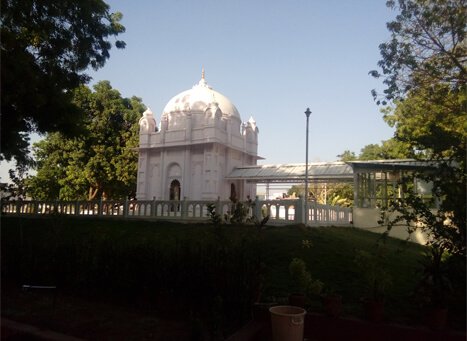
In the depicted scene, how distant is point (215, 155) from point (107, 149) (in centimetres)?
1022

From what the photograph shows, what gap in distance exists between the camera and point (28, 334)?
4426mm

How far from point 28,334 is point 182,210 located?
9.56 metres

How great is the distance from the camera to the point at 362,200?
16766mm

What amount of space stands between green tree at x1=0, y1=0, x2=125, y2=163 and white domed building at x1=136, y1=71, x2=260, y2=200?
11.6m

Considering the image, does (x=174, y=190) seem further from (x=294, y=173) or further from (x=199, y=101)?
(x=294, y=173)

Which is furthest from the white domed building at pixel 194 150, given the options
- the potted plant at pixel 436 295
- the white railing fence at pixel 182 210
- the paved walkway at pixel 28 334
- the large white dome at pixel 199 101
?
the potted plant at pixel 436 295

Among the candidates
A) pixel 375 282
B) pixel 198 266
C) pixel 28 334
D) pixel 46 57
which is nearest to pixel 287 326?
pixel 375 282

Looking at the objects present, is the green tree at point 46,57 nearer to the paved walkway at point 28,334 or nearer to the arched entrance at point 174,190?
the paved walkway at point 28,334

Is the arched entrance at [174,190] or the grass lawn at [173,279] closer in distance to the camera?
the grass lawn at [173,279]

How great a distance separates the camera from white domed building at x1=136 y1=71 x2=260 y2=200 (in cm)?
2230

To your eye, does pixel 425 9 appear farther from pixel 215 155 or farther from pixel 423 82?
pixel 215 155

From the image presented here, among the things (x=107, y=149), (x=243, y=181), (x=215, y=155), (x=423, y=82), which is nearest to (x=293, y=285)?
(x=423, y=82)

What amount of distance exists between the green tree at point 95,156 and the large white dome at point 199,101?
4880 millimetres

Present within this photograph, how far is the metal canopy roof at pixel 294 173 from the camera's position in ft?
66.3
